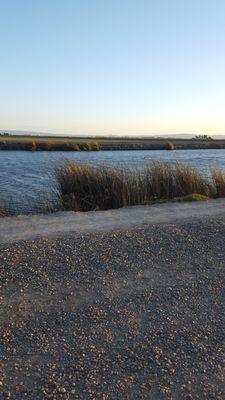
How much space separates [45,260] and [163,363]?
2918mm

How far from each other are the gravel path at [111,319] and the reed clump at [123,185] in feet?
21.3

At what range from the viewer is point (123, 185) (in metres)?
14.9

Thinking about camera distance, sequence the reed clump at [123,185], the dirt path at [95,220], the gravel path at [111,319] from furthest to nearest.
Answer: the reed clump at [123,185] → the dirt path at [95,220] → the gravel path at [111,319]

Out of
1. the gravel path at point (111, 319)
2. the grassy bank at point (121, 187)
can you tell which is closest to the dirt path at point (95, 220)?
the gravel path at point (111, 319)

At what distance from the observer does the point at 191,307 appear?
583 cm

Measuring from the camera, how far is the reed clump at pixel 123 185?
14.8 m

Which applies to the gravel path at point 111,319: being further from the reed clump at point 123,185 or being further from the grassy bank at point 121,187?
the reed clump at point 123,185

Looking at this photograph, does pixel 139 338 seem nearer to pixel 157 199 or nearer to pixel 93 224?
pixel 93 224

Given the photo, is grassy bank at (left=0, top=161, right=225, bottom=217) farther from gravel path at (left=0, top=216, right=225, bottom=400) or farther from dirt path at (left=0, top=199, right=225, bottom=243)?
gravel path at (left=0, top=216, right=225, bottom=400)

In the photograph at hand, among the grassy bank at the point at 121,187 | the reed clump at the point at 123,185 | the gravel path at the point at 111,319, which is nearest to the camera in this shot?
the gravel path at the point at 111,319

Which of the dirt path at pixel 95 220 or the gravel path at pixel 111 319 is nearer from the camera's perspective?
the gravel path at pixel 111 319

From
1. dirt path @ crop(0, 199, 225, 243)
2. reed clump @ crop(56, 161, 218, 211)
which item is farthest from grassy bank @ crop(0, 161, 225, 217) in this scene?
dirt path @ crop(0, 199, 225, 243)

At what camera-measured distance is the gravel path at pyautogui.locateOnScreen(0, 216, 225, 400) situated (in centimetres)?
424

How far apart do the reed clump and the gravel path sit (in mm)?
6504
